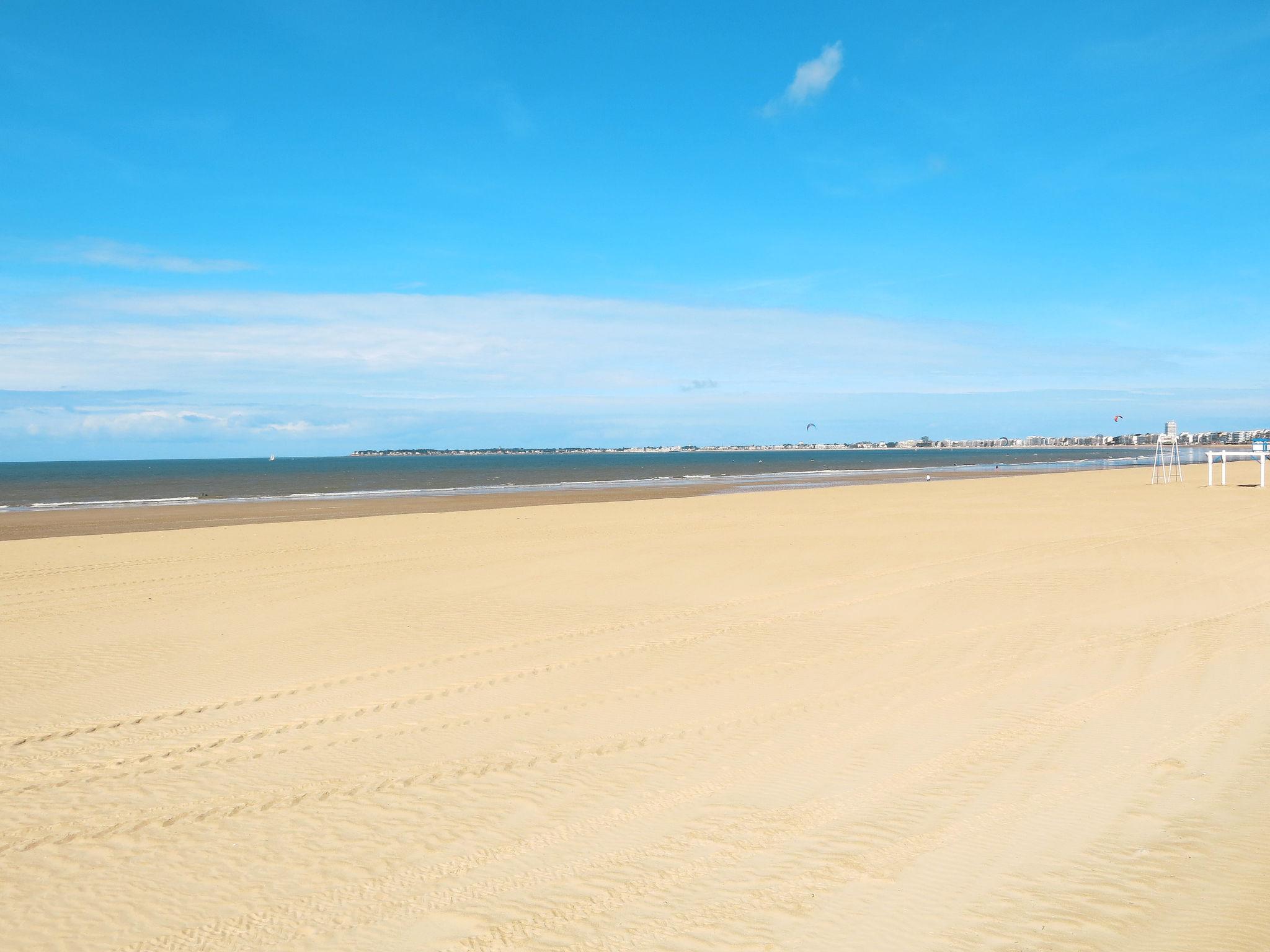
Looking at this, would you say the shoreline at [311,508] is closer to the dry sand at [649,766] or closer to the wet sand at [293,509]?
the wet sand at [293,509]

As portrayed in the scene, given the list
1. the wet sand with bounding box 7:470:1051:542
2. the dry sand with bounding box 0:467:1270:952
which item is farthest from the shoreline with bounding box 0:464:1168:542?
the dry sand with bounding box 0:467:1270:952

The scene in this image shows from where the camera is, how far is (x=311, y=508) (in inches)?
1196

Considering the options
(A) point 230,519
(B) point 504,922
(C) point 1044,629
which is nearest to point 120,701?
(B) point 504,922

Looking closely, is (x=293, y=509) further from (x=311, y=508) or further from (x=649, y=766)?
(x=649, y=766)

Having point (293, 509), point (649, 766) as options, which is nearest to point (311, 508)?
point (293, 509)

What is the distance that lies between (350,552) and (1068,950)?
44.4ft

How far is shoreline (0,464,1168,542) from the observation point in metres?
23.2

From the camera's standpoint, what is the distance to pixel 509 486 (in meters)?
46.3

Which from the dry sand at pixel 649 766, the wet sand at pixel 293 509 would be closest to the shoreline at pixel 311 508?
the wet sand at pixel 293 509

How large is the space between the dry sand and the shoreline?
47.5ft

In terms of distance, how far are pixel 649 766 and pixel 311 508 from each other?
92.9 feet

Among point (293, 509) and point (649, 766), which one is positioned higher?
point (293, 509)

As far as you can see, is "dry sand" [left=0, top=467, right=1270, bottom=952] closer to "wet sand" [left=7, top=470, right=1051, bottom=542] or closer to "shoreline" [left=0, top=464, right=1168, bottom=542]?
"wet sand" [left=7, top=470, right=1051, bottom=542]

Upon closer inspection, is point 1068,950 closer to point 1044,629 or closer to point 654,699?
point 654,699
